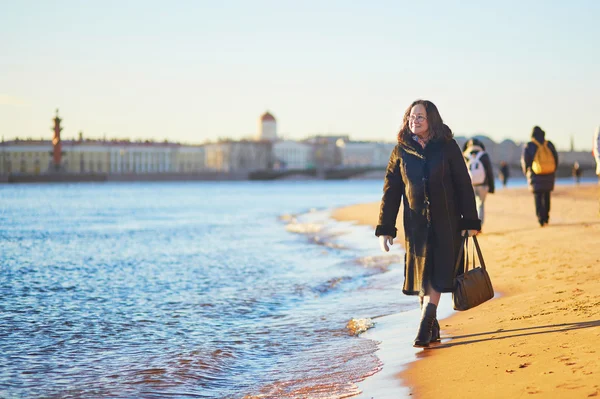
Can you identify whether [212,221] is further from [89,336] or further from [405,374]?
[405,374]

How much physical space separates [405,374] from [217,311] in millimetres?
4063

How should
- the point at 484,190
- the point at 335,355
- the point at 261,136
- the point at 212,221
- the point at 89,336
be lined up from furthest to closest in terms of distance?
the point at 261,136, the point at 212,221, the point at 484,190, the point at 89,336, the point at 335,355

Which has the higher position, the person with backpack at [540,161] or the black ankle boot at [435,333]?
the person with backpack at [540,161]

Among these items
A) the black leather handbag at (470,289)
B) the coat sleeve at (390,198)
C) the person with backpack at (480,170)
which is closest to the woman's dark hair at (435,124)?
the coat sleeve at (390,198)

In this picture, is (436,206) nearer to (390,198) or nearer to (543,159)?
(390,198)

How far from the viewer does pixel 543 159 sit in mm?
13461

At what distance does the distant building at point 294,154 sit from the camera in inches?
6324

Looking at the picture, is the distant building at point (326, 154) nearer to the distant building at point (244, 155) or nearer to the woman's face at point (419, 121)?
the distant building at point (244, 155)

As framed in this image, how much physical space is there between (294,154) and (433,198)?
525 ft

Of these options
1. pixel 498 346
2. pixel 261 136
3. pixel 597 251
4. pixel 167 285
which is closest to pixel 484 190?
pixel 597 251

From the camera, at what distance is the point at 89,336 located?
25.4ft

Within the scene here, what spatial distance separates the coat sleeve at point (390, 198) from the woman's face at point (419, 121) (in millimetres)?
220

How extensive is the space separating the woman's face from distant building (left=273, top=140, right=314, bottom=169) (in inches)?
5841

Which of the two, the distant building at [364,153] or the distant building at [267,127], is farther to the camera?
the distant building at [364,153]
